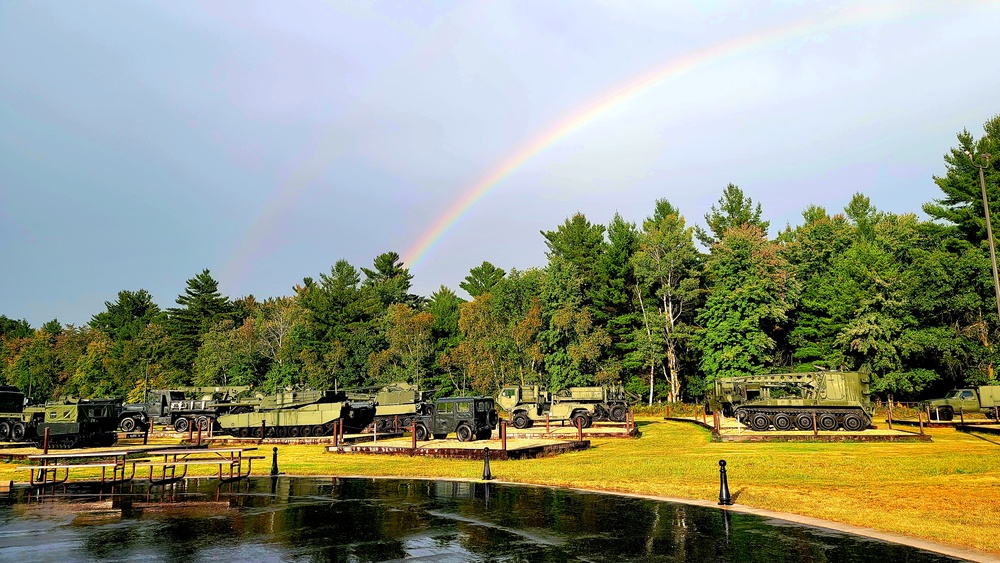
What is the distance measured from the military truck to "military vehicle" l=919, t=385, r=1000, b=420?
18.6 meters

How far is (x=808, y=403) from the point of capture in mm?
31594

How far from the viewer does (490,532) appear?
35.3ft

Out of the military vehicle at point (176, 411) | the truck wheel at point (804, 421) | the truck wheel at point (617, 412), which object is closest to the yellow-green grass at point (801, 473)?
Result: the truck wheel at point (804, 421)

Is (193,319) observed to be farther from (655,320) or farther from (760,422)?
(760,422)

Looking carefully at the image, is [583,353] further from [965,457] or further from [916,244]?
[965,457]

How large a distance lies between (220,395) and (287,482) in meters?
33.4

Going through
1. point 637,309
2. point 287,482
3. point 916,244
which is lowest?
point 287,482

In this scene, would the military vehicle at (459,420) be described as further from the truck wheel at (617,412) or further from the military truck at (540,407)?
the truck wheel at (617,412)

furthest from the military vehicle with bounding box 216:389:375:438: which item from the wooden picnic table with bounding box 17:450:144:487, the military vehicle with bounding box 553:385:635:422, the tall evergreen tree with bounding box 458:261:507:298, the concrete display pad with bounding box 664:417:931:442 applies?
the tall evergreen tree with bounding box 458:261:507:298

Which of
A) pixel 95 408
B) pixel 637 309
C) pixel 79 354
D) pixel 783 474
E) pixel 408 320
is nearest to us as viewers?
pixel 783 474

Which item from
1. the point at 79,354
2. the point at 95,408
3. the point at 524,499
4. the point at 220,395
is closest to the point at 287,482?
the point at 524,499

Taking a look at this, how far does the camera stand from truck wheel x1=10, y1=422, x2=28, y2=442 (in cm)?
3300

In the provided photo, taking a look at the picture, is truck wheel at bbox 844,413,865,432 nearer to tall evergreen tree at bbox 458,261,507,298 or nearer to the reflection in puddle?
the reflection in puddle

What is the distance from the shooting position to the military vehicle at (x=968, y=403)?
119 feet
